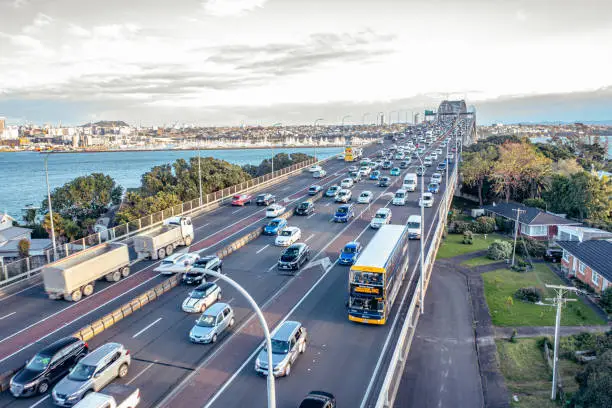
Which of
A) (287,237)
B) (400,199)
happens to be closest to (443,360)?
(287,237)

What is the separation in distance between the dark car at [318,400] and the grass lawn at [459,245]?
106 ft

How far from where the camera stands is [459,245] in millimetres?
51656

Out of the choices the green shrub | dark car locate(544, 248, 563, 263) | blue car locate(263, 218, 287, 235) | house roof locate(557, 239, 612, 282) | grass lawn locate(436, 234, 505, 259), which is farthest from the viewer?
grass lawn locate(436, 234, 505, 259)

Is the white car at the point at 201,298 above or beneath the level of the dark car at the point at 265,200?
beneath

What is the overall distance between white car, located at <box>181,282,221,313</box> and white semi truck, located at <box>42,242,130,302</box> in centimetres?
724

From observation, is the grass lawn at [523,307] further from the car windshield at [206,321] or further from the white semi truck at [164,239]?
the white semi truck at [164,239]

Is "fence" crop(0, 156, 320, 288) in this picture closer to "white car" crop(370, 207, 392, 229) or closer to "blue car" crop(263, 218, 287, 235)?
"blue car" crop(263, 218, 287, 235)

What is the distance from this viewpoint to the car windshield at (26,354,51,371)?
19312 millimetres

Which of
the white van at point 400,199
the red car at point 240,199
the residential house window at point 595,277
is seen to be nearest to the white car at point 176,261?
the red car at point 240,199

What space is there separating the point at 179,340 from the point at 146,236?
14.5m

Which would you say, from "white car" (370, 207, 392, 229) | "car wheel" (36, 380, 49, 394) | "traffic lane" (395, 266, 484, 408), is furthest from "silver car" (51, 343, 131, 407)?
"white car" (370, 207, 392, 229)

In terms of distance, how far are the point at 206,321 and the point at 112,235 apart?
1970cm

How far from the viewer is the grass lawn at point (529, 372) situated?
74.4 ft

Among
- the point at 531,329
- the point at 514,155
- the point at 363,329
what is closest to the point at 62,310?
the point at 363,329
